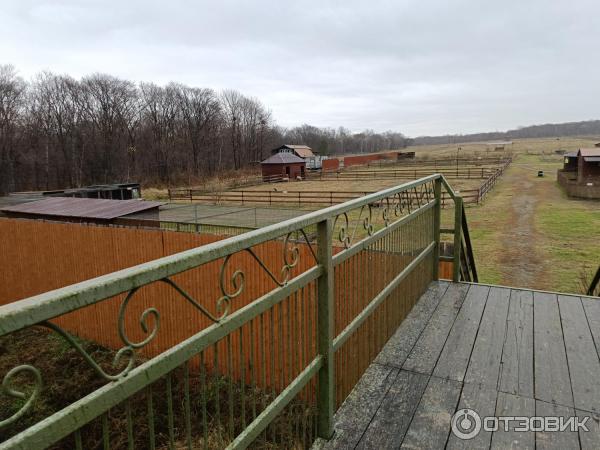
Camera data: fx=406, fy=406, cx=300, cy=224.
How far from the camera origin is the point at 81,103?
41781 mm

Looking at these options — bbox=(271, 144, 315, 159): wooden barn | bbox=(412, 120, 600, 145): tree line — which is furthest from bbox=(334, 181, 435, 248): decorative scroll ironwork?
bbox=(412, 120, 600, 145): tree line

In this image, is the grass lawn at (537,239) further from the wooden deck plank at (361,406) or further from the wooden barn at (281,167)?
the wooden barn at (281,167)

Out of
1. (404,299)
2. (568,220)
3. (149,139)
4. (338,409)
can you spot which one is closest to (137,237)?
(404,299)

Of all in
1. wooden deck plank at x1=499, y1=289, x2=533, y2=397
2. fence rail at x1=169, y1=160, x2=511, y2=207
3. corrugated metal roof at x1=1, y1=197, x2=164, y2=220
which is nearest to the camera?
wooden deck plank at x1=499, y1=289, x2=533, y2=397

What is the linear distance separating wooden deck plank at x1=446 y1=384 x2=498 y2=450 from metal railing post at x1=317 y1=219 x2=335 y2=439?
0.62 metres

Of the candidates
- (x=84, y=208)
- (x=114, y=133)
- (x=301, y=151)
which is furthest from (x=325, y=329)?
(x=301, y=151)

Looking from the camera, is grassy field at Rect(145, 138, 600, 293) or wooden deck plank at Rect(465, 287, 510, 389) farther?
grassy field at Rect(145, 138, 600, 293)

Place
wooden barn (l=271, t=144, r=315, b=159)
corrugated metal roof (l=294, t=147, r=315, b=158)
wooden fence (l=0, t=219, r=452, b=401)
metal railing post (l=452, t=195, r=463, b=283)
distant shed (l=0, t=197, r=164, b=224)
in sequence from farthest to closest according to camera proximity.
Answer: corrugated metal roof (l=294, t=147, r=315, b=158), wooden barn (l=271, t=144, r=315, b=159), distant shed (l=0, t=197, r=164, b=224), metal railing post (l=452, t=195, r=463, b=283), wooden fence (l=0, t=219, r=452, b=401)

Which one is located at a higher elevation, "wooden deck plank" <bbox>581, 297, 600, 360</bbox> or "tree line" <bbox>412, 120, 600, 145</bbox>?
"tree line" <bbox>412, 120, 600, 145</bbox>

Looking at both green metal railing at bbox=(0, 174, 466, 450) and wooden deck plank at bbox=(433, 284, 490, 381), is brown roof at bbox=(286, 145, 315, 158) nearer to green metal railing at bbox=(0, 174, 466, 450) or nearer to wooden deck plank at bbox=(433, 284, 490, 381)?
green metal railing at bbox=(0, 174, 466, 450)

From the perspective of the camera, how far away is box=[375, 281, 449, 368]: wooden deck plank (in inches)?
116

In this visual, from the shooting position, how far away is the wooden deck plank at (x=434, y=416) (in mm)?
2062

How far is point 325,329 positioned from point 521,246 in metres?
12.8

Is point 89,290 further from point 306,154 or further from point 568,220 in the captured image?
point 306,154
